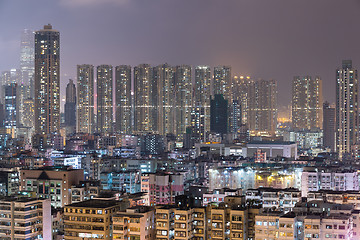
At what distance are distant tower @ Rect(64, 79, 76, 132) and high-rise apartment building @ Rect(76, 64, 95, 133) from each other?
20.1 inches

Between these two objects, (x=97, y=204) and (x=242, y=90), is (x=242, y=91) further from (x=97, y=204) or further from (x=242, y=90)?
(x=97, y=204)

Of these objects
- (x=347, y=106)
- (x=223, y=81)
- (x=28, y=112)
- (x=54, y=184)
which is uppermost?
(x=223, y=81)

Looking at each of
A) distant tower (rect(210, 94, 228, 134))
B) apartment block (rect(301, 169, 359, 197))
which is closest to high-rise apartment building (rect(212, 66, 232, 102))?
distant tower (rect(210, 94, 228, 134))

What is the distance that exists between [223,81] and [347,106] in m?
12.0

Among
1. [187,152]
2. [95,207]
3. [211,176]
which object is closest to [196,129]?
[187,152]

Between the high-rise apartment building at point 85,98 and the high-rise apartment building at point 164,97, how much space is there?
396 centimetres

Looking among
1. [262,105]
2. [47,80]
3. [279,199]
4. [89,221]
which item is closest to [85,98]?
[47,80]

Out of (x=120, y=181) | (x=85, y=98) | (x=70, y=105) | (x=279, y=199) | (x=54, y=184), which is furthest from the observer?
(x=70, y=105)

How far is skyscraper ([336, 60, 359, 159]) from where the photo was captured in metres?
29.6

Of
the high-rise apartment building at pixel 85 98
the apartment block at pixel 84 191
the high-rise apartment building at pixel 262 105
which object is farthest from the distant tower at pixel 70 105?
the apartment block at pixel 84 191

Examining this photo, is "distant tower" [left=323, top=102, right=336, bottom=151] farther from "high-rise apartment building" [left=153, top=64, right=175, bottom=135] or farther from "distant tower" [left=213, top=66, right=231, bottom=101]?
"high-rise apartment building" [left=153, top=64, right=175, bottom=135]

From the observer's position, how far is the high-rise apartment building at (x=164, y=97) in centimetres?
3916

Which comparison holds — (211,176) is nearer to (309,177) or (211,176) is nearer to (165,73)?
(309,177)

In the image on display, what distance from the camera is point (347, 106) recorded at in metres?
29.7
